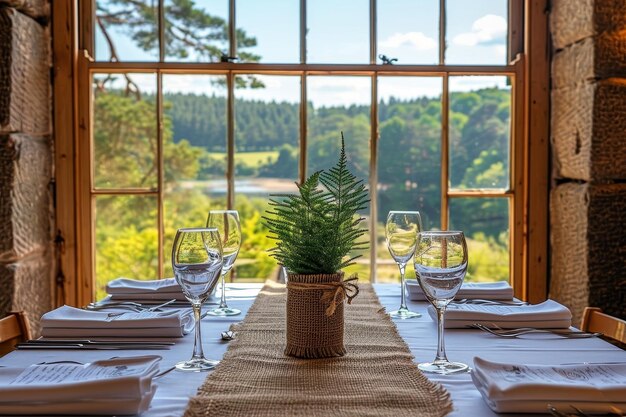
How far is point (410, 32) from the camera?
335 centimetres

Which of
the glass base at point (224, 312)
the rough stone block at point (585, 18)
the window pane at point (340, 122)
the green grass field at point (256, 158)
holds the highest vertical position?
the rough stone block at point (585, 18)

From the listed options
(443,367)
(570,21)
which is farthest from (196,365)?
(570,21)

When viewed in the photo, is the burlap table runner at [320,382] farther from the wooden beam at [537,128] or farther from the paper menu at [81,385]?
the wooden beam at [537,128]

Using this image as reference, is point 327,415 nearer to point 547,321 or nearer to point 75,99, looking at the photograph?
point 547,321

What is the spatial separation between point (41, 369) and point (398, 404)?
568 millimetres

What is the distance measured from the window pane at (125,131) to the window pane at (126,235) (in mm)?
89

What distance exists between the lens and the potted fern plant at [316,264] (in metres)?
1.27

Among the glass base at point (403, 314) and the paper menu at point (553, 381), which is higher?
the paper menu at point (553, 381)

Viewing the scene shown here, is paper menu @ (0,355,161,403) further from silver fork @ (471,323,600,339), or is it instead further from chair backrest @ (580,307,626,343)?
chair backrest @ (580,307,626,343)

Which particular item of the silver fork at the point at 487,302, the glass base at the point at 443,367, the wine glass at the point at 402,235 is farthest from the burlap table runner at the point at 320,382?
the silver fork at the point at 487,302

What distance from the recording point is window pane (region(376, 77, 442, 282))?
11.0 ft

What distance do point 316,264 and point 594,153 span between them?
2.07 metres

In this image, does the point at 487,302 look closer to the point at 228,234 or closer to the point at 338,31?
the point at 228,234

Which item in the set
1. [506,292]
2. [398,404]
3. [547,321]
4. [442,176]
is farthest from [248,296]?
[442,176]
